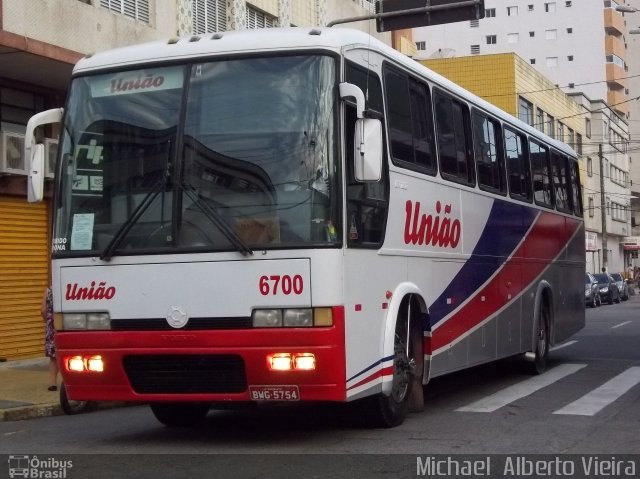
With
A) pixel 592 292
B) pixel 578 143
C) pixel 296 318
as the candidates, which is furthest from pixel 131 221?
pixel 578 143

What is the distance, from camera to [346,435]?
923cm

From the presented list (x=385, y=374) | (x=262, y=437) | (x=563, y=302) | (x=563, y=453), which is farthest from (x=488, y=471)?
(x=563, y=302)

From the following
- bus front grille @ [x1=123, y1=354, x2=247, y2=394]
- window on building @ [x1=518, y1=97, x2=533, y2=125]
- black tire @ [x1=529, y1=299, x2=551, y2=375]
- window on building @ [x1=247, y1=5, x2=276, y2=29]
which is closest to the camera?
bus front grille @ [x1=123, y1=354, x2=247, y2=394]

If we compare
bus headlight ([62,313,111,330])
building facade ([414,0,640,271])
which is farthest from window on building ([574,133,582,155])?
bus headlight ([62,313,111,330])

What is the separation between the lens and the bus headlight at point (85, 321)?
8.59 m

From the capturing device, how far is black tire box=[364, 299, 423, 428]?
9.33m

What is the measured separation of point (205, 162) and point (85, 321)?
1.72 meters

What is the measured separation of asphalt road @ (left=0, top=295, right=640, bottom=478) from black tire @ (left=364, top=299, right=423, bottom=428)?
0.14 meters

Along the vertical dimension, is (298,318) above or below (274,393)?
above

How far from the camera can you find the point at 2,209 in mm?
18344

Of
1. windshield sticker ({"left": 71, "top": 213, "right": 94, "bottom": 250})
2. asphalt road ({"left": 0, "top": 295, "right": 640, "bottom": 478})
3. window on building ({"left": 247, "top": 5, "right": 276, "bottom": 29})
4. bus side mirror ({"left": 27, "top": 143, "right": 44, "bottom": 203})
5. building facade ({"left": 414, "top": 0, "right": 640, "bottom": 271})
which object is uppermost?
building facade ({"left": 414, "top": 0, "right": 640, "bottom": 271})

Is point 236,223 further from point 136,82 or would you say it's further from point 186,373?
point 136,82

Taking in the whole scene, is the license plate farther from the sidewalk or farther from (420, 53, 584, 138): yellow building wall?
(420, 53, 584, 138): yellow building wall

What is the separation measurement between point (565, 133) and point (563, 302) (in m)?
48.4
